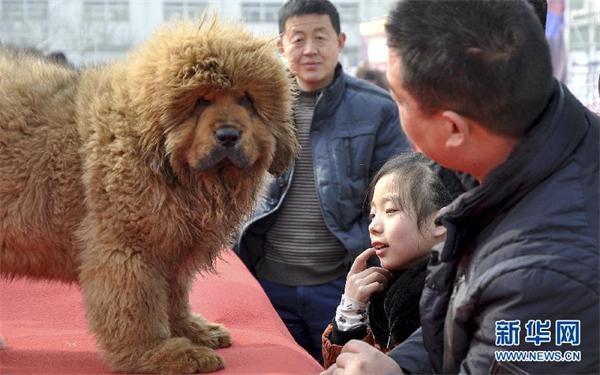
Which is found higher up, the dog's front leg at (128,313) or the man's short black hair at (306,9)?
the man's short black hair at (306,9)

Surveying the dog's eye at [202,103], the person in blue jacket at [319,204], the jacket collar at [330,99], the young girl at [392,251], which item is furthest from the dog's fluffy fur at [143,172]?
the jacket collar at [330,99]

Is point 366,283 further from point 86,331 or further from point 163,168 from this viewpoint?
point 86,331

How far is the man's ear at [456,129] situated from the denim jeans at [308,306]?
2448 mm

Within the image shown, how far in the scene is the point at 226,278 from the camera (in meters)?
3.38

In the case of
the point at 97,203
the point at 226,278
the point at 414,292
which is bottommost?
the point at 226,278

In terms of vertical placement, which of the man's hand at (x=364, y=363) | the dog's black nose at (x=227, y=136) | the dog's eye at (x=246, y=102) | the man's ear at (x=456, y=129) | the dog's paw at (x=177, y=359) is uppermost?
the man's ear at (x=456, y=129)

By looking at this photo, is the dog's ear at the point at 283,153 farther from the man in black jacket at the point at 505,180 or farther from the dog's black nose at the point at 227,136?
the man in black jacket at the point at 505,180

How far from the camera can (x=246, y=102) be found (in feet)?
8.02

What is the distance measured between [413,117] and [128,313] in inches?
47.9

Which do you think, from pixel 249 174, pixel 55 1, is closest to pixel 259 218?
pixel 249 174

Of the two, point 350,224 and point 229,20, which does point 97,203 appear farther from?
point 350,224

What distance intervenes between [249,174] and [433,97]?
114 centimetres

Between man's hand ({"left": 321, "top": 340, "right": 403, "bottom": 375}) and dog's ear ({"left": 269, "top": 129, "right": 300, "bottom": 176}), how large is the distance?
963 mm

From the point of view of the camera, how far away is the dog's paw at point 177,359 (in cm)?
236
